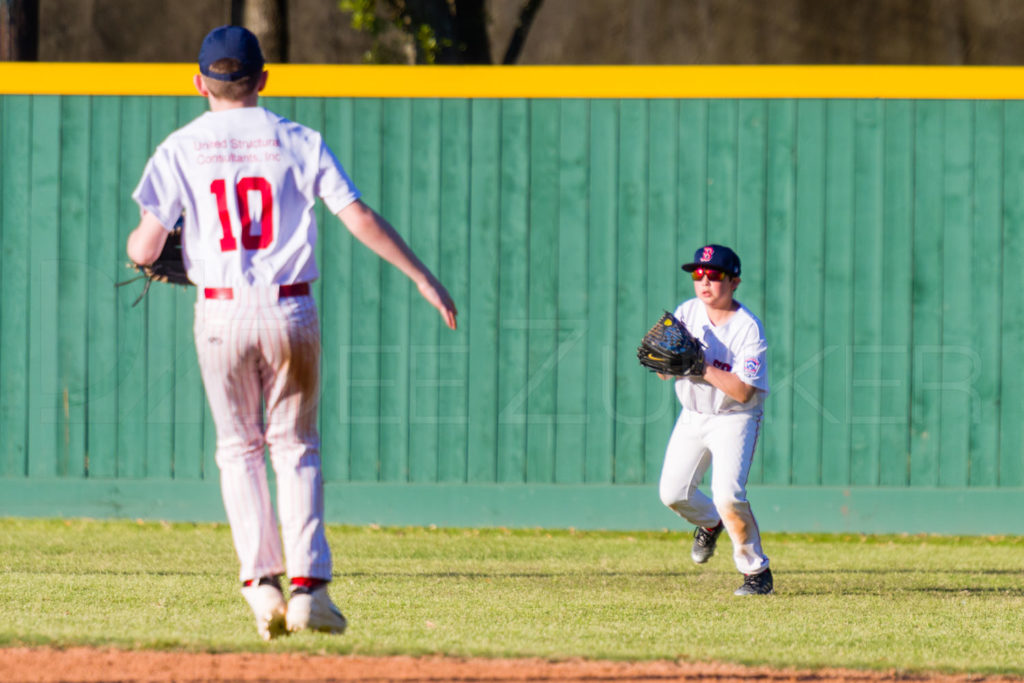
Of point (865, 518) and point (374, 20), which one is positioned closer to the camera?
point (865, 518)

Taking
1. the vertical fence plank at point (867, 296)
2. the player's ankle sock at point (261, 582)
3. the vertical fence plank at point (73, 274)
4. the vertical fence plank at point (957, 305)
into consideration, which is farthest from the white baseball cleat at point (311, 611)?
the vertical fence plank at point (957, 305)

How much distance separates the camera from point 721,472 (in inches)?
264

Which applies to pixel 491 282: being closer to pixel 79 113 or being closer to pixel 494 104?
pixel 494 104

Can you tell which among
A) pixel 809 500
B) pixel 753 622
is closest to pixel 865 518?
pixel 809 500

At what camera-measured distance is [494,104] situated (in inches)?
382

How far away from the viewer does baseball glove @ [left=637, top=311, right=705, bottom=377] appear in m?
6.51

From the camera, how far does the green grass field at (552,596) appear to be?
199 inches

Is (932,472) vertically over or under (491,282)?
under

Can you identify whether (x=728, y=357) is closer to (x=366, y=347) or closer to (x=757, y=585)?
(x=757, y=585)

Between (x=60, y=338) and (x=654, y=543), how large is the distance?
466 centimetres

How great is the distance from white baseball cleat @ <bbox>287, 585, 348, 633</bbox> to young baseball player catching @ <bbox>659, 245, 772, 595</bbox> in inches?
109

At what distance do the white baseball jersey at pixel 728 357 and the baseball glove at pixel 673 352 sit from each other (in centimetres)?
18

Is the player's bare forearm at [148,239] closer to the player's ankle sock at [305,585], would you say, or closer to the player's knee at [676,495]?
the player's ankle sock at [305,585]

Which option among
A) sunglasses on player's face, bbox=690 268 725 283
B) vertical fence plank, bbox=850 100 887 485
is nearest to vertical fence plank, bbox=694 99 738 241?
vertical fence plank, bbox=850 100 887 485
